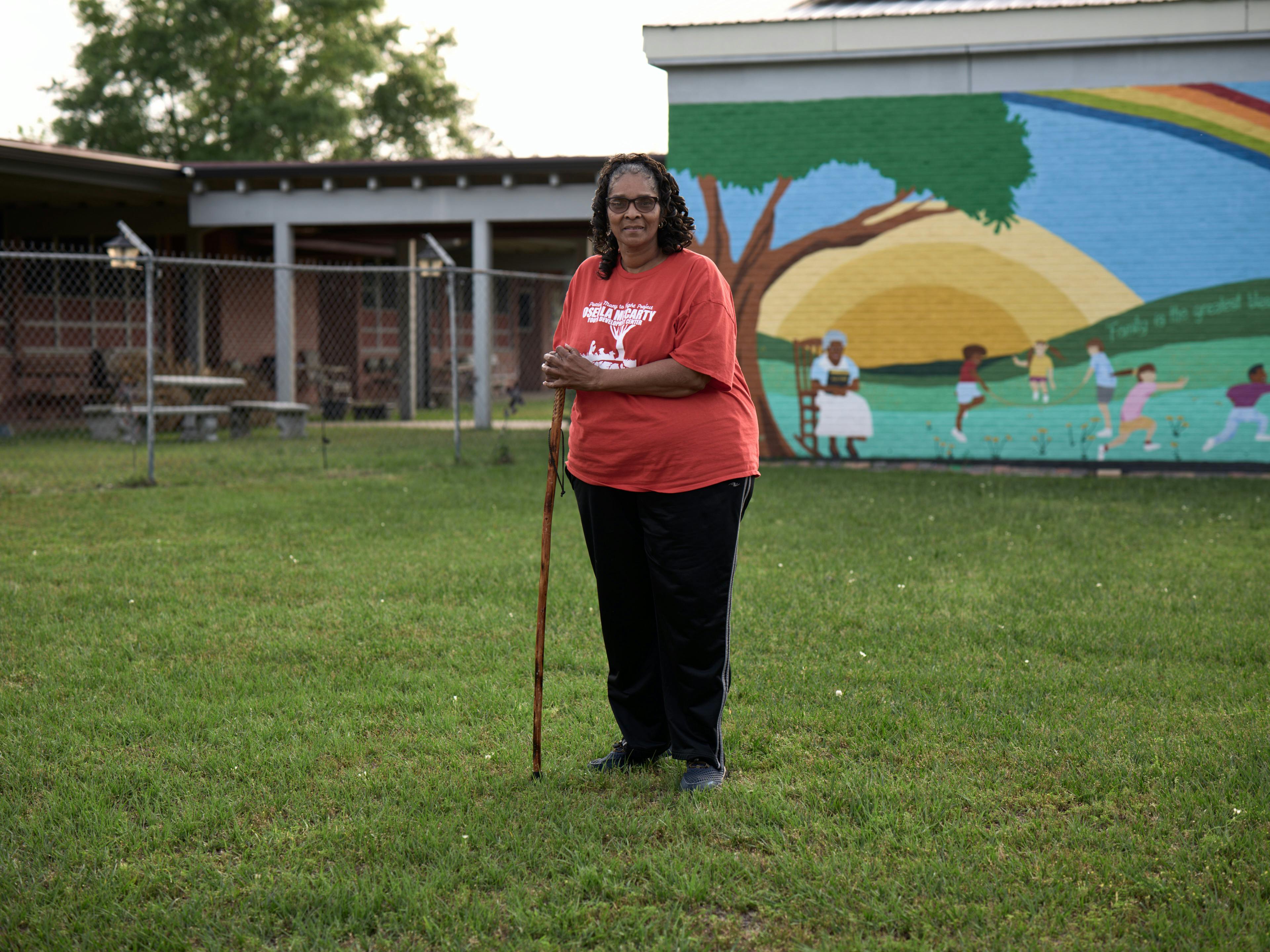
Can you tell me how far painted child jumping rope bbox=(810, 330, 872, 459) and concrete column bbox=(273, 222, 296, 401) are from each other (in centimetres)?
882

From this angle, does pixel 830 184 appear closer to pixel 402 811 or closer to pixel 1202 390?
pixel 1202 390

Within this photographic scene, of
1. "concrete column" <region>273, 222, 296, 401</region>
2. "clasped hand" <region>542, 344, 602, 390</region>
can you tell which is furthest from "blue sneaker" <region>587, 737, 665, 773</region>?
"concrete column" <region>273, 222, 296, 401</region>

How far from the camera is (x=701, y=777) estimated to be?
12.1 ft

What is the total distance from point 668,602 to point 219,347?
818 inches

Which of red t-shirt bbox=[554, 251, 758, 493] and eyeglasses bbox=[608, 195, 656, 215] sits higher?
eyeglasses bbox=[608, 195, 656, 215]

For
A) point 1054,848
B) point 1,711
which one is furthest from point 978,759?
point 1,711

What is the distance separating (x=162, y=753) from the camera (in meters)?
3.97

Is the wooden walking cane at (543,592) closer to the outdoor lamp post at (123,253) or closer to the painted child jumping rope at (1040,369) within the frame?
the outdoor lamp post at (123,253)

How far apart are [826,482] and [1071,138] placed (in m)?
4.74

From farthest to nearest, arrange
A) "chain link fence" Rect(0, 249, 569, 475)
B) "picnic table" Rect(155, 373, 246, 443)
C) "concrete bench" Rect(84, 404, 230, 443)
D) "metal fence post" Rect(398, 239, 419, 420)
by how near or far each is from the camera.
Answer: "metal fence post" Rect(398, 239, 419, 420), "chain link fence" Rect(0, 249, 569, 475), "picnic table" Rect(155, 373, 246, 443), "concrete bench" Rect(84, 404, 230, 443)

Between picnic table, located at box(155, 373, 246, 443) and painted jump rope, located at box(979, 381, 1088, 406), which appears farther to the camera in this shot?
picnic table, located at box(155, 373, 246, 443)

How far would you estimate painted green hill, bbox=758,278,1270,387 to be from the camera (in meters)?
12.2

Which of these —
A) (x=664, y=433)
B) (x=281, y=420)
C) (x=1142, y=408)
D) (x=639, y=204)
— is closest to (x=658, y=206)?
(x=639, y=204)

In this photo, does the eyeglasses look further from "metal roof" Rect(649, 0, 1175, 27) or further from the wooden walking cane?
"metal roof" Rect(649, 0, 1175, 27)
